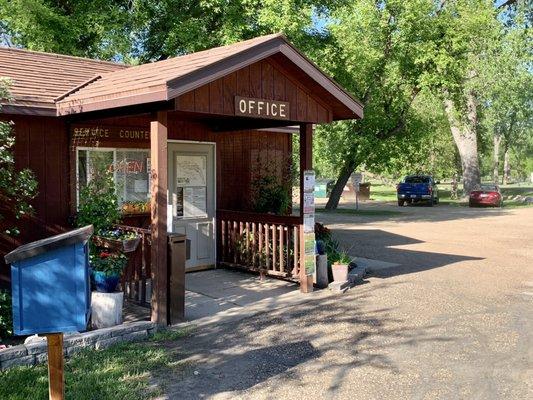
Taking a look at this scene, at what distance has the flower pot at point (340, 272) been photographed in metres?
8.95

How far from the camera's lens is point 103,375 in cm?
518

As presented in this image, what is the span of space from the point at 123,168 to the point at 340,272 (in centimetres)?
391

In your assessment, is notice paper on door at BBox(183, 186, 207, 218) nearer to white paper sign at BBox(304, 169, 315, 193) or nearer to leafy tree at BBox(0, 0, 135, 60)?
white paper sign at BBox(304, 169, 315, 193)

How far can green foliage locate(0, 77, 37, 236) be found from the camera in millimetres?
6219

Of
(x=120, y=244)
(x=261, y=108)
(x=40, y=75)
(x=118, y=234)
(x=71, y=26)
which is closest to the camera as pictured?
(x=120, y=244)

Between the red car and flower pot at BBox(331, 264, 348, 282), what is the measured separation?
2557cm

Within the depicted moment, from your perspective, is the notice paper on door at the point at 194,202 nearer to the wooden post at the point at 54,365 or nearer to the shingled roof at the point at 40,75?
the shingled roof at the point at 40,75

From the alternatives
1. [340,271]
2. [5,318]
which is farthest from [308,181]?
[5,318]

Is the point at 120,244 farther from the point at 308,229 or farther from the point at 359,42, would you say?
the point at 359,42

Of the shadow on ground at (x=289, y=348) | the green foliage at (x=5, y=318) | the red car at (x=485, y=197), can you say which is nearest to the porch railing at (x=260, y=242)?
the shadow on ground at (x=289, y=348)

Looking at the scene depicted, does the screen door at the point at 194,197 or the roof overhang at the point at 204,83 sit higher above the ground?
the roof overhang at the point at 204,83

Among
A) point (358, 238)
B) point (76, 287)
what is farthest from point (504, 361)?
point (358, 238)

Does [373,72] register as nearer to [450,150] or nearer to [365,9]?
[365,9]

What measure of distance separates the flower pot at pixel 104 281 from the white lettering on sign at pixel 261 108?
2.65 m
